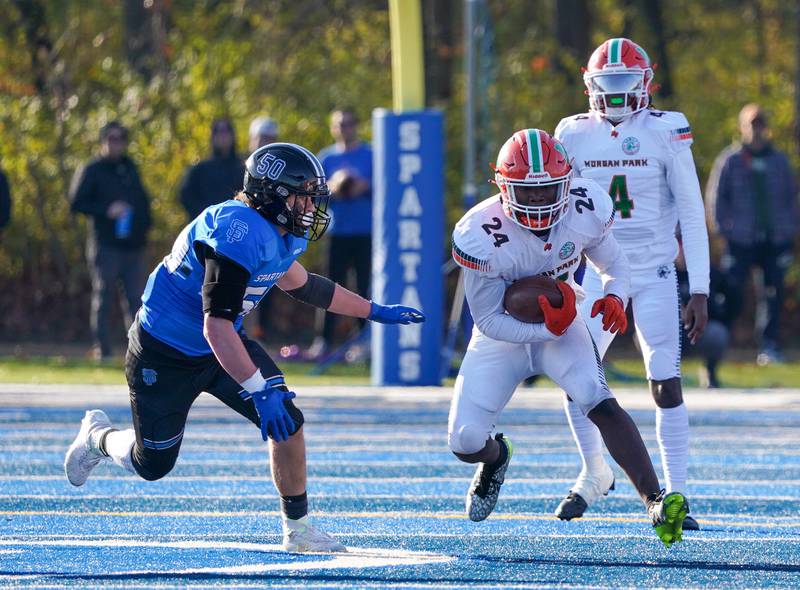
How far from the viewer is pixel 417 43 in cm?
1190

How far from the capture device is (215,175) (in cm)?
1277

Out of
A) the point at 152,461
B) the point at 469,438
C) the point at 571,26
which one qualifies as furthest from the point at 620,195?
the point at 571,26

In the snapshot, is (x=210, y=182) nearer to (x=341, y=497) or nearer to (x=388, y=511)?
(x=341, y=497)

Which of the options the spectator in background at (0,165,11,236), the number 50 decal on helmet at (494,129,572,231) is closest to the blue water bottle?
the spectator in background at (0,165,11,236)

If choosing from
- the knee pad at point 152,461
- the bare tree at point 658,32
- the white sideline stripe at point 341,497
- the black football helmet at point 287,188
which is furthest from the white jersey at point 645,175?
the bare tree at point 658,32

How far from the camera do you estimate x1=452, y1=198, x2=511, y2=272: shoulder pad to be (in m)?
6.16

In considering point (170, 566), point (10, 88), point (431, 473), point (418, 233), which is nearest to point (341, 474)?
point (431, 473)

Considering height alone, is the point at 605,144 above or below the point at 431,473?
above

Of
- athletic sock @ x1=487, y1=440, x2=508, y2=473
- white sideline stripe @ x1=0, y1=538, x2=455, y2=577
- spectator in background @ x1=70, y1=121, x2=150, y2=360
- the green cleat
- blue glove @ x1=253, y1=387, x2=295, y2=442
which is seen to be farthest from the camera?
spectator in background @ x1=70, y1=121, x2=150, y2=360

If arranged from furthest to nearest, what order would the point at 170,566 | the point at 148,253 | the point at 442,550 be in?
the point at 148,253, the point at 442,550, the point at 170,566

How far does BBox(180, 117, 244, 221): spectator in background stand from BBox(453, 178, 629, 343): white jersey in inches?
260

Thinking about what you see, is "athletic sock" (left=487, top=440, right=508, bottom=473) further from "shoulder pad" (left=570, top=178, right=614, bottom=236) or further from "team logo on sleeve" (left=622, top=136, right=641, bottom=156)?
"team logo on sleeve" (left=622, top=136, right=641, bottom=156)

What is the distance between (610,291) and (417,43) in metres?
5.83

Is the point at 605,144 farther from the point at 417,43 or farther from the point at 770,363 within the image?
the point at 770,363
